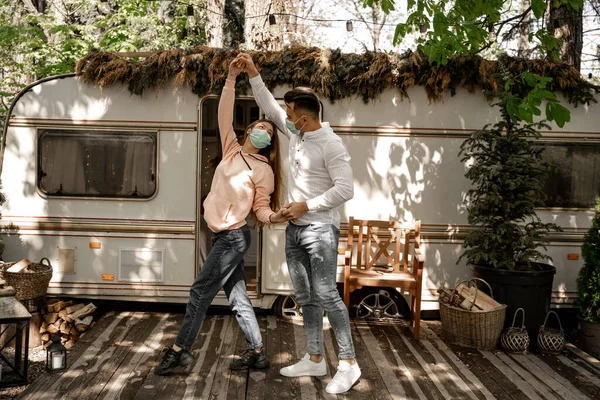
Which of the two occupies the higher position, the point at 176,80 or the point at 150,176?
the point at 176,80

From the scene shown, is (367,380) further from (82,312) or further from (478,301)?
(82,312)

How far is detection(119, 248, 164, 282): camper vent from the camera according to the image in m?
5.94

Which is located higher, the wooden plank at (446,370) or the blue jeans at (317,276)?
the blue jeans at (317,276)

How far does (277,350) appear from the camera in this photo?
496 centimetres

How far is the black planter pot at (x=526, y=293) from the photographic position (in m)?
5.29

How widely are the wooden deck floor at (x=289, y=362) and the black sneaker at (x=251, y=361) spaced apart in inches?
2.0

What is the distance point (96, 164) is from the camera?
598cm

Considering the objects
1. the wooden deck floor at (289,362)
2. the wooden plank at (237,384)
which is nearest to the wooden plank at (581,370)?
the wooden deck floor at (289,362)

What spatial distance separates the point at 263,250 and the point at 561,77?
3366 mm

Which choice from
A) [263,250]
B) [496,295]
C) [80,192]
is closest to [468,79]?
[496,295]

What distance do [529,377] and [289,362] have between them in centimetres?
188

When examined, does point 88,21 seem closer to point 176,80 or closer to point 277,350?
point 176,80

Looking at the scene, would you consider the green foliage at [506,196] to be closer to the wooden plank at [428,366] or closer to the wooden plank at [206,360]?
the wooden plank at [428,366]

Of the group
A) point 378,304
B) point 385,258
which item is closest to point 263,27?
point 385,258
